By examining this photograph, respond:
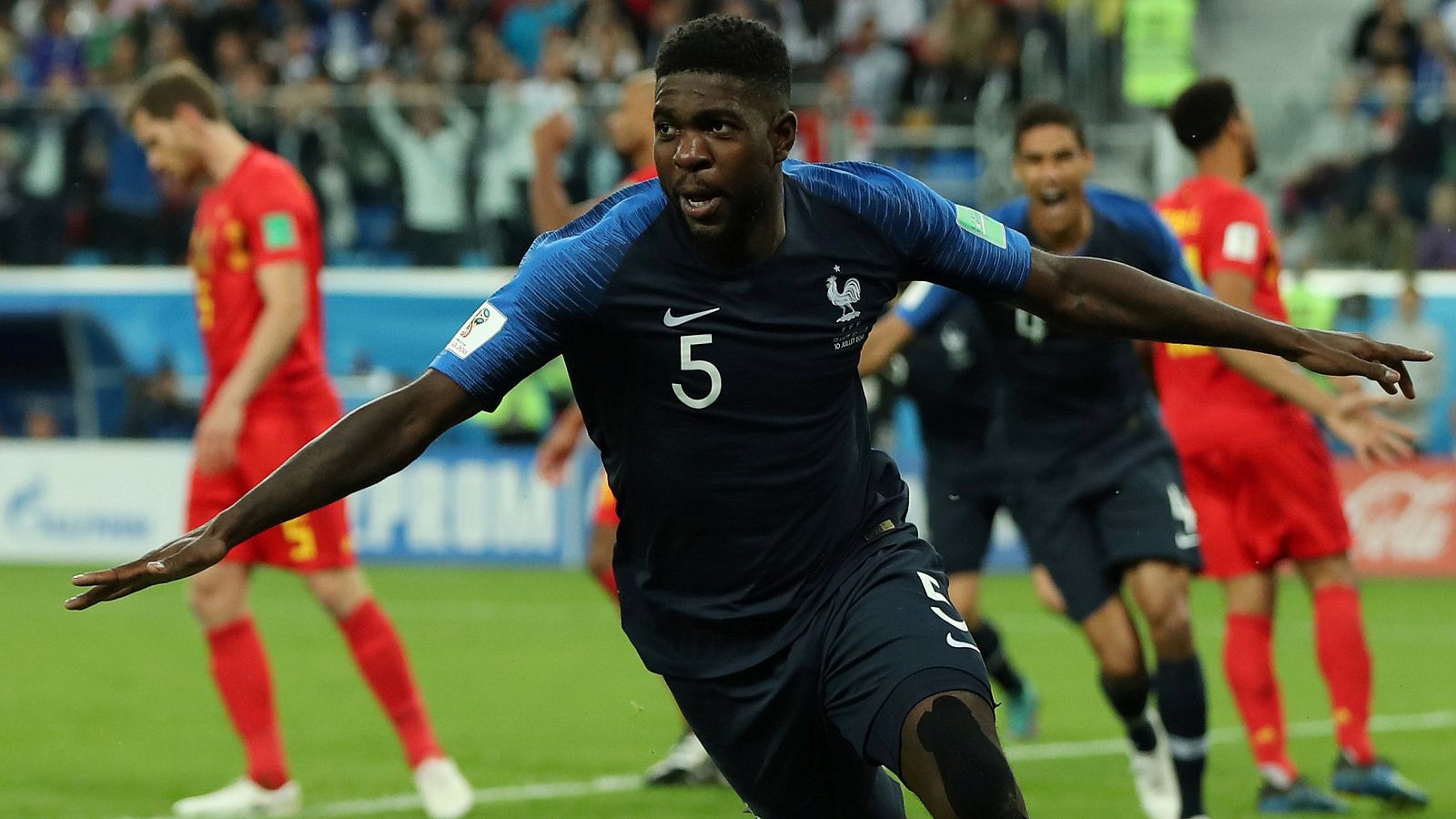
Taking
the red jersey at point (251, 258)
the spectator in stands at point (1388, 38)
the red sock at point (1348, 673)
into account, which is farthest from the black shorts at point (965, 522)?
the spectator in stands at point (1388, 38)

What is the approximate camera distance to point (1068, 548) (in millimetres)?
7559

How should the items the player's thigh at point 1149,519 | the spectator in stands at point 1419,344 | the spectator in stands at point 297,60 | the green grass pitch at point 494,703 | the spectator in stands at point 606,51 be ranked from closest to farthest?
1. the player's thigh at point 1149,519
2. the green grass pitch at point 494,703
3. the spectator in stands at point 1419,344
4. the spectator in stands at point 606,51
5. the spectator in stands at point 297,60

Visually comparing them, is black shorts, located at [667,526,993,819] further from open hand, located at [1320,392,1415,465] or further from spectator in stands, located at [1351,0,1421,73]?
spectator in stands, located at [1351,0,1421,73]

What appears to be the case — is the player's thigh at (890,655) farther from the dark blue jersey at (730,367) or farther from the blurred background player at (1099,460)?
the blurred background player at (1099,460)

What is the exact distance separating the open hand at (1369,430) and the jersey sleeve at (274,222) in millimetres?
3586

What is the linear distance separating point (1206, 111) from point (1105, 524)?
5.61 feet

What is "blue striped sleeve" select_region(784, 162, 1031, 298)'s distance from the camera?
459 cm

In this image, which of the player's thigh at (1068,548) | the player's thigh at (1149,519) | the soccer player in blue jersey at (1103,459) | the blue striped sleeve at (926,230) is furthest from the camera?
the player's thigh at (1068,548)

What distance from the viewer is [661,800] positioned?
805 centimetres

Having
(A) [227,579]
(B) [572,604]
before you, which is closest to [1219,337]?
(A) [227,579]

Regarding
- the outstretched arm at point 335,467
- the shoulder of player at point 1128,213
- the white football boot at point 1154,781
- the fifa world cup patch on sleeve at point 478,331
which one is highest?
Answer: the shoulder of player at point 1128,213

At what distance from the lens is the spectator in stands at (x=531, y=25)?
21828 millimetres

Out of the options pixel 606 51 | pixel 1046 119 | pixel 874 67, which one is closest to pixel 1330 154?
pixel 874 67

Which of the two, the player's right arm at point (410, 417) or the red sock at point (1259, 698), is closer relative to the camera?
the player's right arm at point (410, 417)
